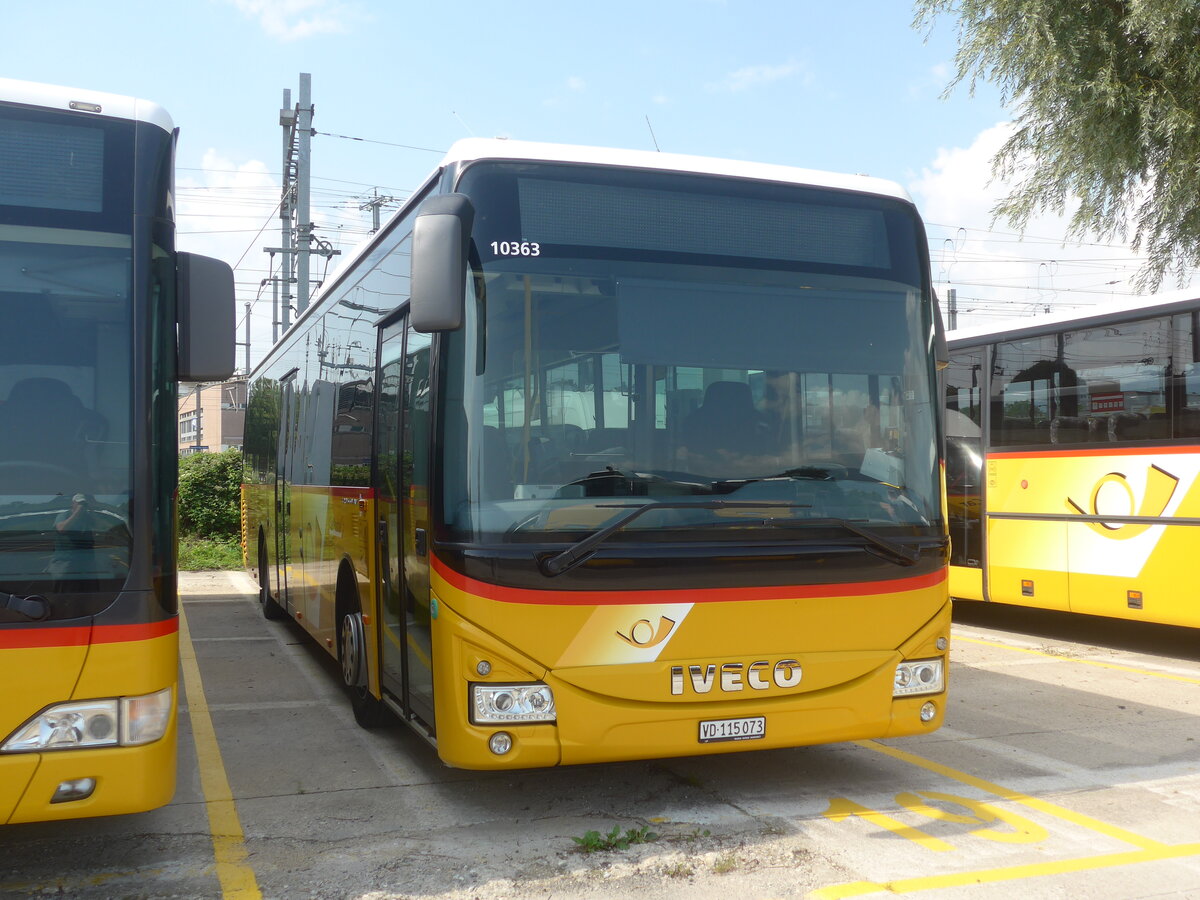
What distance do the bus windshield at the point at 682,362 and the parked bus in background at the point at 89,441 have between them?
1.27 metres

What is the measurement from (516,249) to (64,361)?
197 centimetres

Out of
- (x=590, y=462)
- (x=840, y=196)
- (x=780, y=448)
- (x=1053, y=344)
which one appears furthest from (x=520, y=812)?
(x=1053, y=344)

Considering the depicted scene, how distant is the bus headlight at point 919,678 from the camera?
5809mm

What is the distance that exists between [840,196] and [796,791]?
9.99 ft

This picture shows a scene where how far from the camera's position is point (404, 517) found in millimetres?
6160

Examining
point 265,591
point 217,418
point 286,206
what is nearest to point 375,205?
point 286,206

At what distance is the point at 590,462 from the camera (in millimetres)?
5277

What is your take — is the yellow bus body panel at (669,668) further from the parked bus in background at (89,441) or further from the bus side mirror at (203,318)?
the bus side mirror at (203,318)

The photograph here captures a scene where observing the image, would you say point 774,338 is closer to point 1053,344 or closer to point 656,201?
point 656,201

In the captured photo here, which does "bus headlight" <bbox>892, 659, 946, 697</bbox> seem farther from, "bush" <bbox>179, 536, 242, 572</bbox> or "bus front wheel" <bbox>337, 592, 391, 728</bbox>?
"bush" <bbox>179, 536, 242, 572</bbox>

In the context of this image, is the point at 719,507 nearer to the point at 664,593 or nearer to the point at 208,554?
the point at 664,593

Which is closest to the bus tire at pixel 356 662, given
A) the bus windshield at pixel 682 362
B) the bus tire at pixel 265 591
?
the bus windshield at pixel 682 362

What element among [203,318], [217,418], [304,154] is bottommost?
[203,318]

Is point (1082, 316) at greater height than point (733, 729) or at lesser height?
greater
